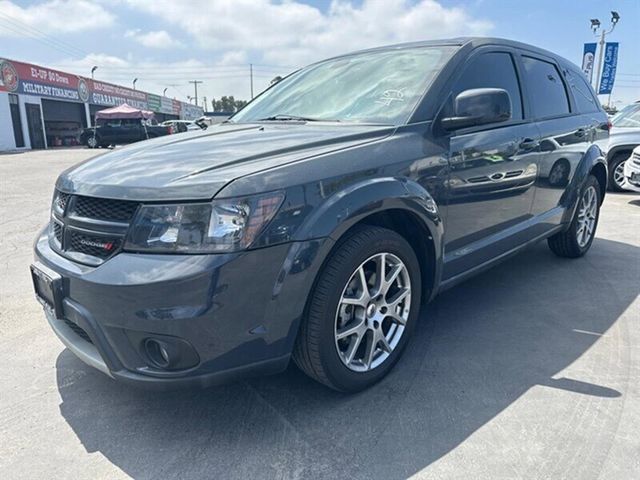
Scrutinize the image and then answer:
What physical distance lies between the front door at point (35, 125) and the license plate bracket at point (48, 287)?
3131cm

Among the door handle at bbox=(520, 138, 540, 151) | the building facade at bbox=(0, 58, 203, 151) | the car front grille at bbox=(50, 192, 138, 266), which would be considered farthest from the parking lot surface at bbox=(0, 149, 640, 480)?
the building facade at bbox=(0, 58, 203, 151)

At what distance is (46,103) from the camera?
3184cm

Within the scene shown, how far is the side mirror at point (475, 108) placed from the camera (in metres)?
2.63

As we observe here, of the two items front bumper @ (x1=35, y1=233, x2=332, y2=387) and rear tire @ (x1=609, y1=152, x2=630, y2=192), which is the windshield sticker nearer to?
front bumper @ (x1=35, y1=233, x2=332, y2=387)

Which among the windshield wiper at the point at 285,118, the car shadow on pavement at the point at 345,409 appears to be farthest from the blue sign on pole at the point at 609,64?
the windshield wiper at the point at 285,118

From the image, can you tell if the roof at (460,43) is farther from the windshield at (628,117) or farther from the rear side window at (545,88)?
the windshield at (628,117)

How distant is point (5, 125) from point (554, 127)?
30178mm

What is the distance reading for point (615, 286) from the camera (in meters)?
4.08

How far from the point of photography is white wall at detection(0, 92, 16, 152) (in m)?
26.2

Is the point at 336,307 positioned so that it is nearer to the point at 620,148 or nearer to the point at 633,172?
the point at 633,172

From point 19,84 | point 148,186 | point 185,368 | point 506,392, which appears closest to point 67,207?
point 148,186

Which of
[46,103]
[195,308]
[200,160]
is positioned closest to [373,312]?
[195,308]

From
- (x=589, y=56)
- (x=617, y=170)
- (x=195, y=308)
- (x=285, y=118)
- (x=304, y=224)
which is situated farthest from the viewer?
(x=589, y=56)

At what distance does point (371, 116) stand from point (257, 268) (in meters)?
1.33
